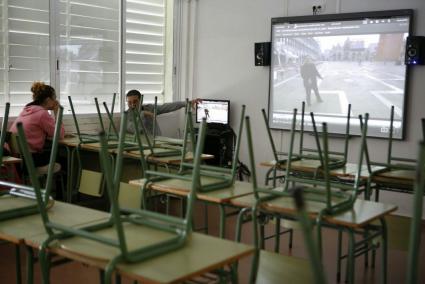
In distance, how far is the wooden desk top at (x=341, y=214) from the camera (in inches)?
A: 84.1

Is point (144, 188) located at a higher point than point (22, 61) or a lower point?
lower

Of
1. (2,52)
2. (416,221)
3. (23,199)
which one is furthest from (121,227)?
(2,52)

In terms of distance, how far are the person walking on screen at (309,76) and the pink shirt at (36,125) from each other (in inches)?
112

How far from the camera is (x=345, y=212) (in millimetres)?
2258

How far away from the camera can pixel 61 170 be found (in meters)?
5.08

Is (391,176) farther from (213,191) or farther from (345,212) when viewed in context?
(213,191)

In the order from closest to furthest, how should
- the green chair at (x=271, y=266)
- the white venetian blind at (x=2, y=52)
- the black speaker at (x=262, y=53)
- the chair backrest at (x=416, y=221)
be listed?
1. the chair backrest at (x=416, y=221)
2. the green chair at (x=271, y=266)
3. the white venetian blind at (x=2, y=52)
4. the black speaker at (x=262, y=53)

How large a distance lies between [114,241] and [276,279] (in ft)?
3.02

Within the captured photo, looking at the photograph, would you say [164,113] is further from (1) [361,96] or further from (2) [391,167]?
(2) [391,167]

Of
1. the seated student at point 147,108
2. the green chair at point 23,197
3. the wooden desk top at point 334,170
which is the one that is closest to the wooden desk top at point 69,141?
the seated student at point 147,108

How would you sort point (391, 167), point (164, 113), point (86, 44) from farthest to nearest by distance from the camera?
point (164, 113), point (86, 44), point (391, 167)

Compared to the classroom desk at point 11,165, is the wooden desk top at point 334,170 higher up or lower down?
higher up

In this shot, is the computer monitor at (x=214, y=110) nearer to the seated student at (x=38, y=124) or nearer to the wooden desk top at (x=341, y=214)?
the seated student at (x=38, y=124)

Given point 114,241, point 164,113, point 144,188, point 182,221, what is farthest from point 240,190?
point 164,113
